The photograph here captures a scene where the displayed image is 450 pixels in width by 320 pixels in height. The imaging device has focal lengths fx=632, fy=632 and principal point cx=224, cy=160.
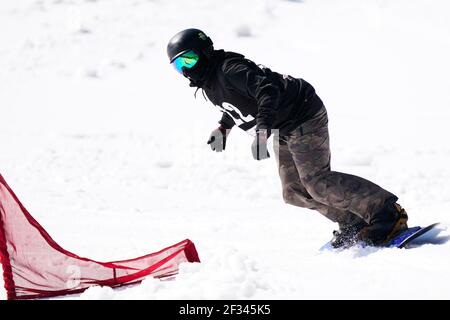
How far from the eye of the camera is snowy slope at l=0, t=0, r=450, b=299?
3639mm

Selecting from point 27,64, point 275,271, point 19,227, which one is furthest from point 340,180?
point 27,64

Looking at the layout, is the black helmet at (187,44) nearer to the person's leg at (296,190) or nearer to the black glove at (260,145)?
the black glove at (260,145)

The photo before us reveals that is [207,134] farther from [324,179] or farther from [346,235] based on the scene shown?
[324,179]

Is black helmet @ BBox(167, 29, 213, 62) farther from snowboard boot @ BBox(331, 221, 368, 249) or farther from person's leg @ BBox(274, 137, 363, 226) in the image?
snowboard boot @ BBox(331, 221, 368, 249)

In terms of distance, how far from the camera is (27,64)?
17.1 m

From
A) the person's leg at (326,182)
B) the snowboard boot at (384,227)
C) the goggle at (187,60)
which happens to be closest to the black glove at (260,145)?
the person's leg at (326,182)

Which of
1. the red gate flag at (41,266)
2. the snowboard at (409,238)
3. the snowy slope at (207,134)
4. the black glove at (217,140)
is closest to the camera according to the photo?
the red gate flag at (41,266)

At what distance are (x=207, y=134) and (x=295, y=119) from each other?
24.5 ft

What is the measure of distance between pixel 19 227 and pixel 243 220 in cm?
330

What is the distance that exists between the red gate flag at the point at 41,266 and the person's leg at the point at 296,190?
1.23 metres

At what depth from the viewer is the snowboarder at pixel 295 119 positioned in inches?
165

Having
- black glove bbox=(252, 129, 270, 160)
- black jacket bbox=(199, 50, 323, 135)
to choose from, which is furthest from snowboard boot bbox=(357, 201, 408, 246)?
black glove bbox=(252, 129, 270, 160)

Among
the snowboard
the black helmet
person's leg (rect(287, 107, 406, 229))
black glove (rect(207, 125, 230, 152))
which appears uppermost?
the black helmet

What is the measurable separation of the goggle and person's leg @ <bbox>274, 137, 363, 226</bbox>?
0.92 m
